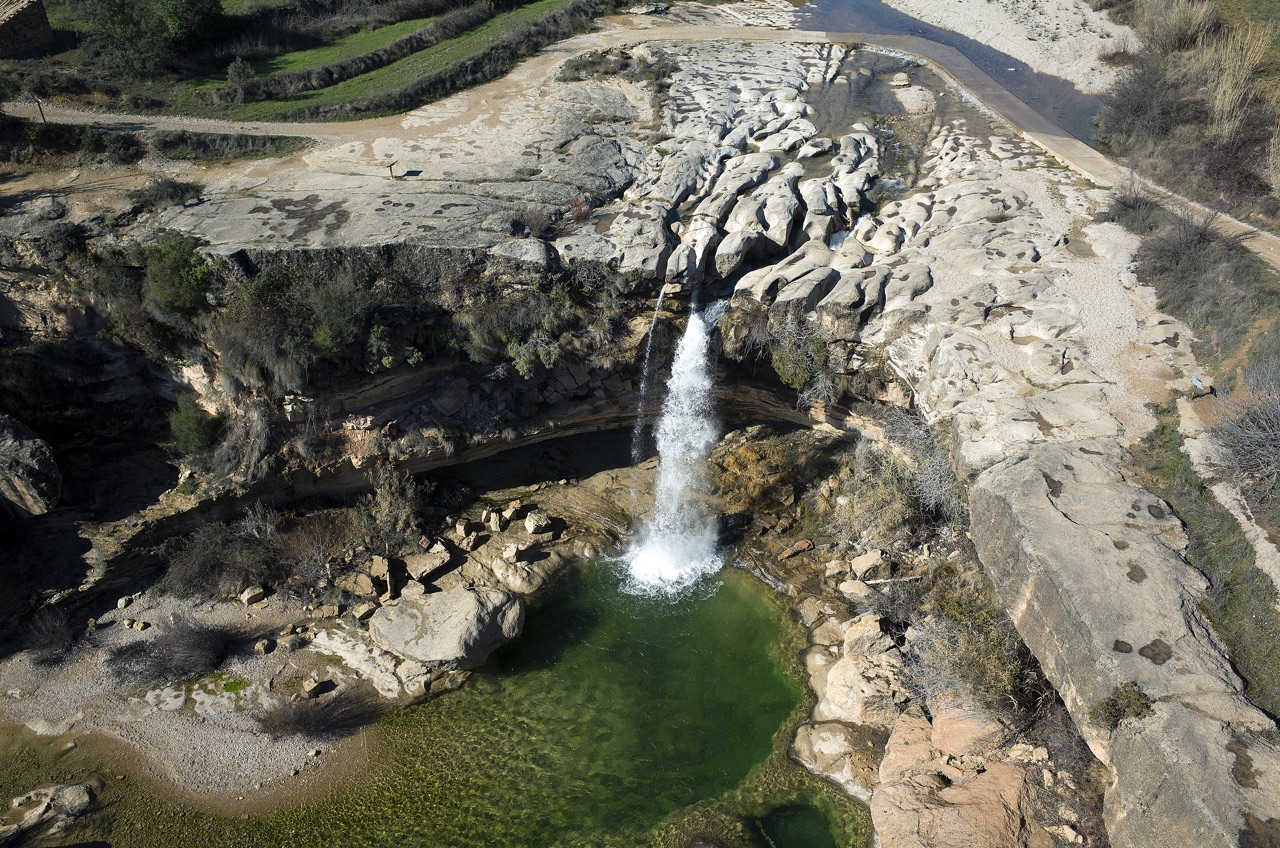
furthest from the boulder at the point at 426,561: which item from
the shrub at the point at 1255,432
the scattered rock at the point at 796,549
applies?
the shrub at the point at 1255,432

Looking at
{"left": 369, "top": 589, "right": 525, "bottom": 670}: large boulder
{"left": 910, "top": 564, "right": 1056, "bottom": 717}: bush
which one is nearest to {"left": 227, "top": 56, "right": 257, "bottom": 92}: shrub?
{"left": 369, "top": 589, "right": 525, "bottom": 670}: large boulder

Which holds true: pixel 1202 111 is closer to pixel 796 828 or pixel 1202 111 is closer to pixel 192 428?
pixel 796 828

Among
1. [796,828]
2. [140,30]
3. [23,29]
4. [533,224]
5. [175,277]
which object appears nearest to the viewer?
[796,828]

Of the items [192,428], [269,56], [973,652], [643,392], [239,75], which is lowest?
[973,652]

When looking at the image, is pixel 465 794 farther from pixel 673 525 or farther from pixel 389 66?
pixel 389 66

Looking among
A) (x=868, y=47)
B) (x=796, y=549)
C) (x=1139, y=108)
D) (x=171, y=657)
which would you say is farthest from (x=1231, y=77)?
(x=171, y=657)

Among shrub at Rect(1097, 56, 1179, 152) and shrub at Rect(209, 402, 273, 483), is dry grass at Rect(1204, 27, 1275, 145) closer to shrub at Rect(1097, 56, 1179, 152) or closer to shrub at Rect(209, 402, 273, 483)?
shrub at Rect(1097, 56, 1179, 152)

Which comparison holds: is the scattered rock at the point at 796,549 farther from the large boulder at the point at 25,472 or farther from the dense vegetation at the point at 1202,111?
the large boulder at the point at 25,472
